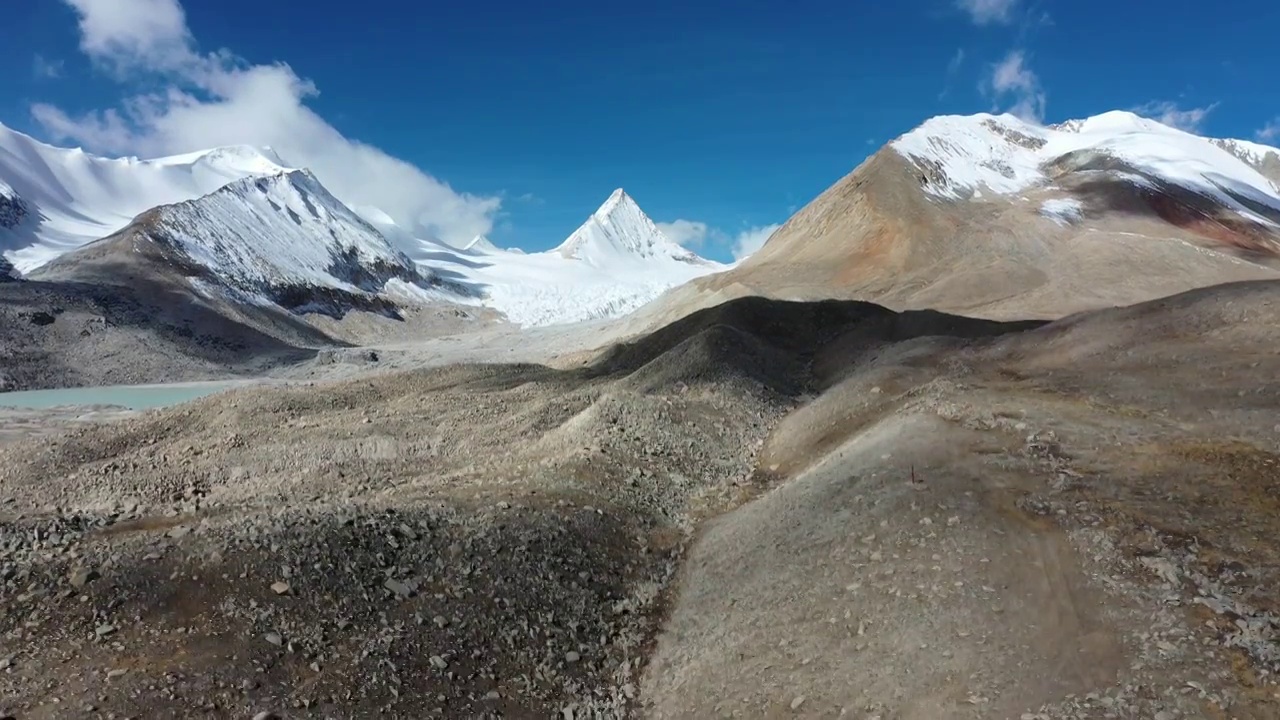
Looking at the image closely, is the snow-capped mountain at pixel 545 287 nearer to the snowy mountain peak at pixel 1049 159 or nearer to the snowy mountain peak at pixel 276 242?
the snowy mountain peak at pixel 276 242

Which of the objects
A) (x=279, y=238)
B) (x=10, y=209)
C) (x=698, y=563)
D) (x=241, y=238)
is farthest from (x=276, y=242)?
(x=698, y=563)

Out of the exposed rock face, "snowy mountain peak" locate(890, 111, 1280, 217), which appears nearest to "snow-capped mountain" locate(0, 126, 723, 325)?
the exposed rock face

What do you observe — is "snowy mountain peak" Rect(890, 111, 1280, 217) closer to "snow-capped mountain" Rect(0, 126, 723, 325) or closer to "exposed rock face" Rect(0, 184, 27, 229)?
"snow-capped mountain" Rect(0, 126, 723, 325)

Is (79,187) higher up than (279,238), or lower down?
higher up

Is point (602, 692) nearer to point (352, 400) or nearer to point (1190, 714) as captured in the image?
point (1190, 714)

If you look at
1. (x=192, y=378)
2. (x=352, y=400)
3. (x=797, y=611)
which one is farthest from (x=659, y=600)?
(x=192, y=378)

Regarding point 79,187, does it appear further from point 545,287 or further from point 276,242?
point 545,287
